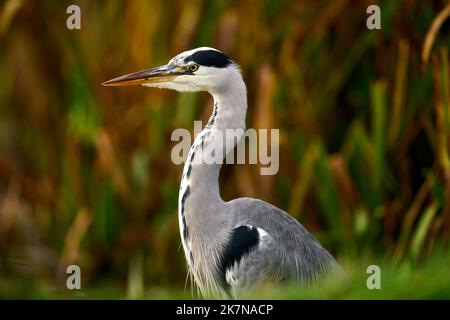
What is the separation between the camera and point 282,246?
320cm

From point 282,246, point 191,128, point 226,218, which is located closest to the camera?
point 282,246

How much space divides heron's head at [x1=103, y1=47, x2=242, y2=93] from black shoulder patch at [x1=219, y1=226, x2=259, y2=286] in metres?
0.53

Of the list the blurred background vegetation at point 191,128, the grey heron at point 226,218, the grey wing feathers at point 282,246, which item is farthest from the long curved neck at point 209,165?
the blurred background vegetation at point 191,128

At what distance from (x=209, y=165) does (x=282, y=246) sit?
0.41m

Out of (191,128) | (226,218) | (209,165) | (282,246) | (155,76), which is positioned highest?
(191,128)

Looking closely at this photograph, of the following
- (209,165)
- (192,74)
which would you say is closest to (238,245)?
(209,165)

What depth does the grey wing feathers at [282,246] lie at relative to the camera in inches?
125

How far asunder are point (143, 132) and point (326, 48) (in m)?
1.12

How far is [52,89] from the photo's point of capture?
527cm

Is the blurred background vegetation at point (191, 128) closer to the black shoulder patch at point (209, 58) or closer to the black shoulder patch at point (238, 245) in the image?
the black shoulder patch at point (238, 245)

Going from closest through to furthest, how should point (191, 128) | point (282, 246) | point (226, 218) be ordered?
point (282, 246) < point (226, 218) < point (191, 128)

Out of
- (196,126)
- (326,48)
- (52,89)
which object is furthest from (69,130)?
(326,48)

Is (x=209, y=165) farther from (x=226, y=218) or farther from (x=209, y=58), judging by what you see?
(x=209, y=58)
